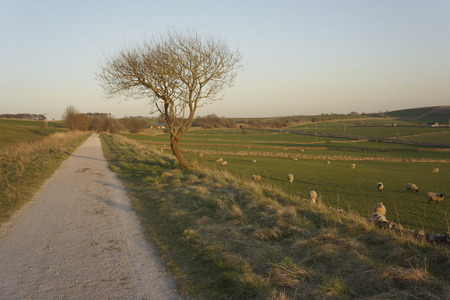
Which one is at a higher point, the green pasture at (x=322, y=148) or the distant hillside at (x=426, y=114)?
the distant hillside at (x=426, y=114)

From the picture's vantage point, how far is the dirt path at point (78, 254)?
481 cm

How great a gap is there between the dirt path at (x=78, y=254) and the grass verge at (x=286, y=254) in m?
0.49

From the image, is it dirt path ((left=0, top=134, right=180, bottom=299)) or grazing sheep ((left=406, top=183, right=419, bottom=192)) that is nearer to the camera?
dirt path ((left=0, top=134, right=180, bottom=299))

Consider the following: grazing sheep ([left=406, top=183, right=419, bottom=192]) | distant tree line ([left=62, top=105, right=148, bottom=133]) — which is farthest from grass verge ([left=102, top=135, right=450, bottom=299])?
distant tree line ([left=62, top=105, right=148, bottom=133])

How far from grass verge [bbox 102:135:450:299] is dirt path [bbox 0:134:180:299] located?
488 mm

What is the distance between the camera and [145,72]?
58.1ft

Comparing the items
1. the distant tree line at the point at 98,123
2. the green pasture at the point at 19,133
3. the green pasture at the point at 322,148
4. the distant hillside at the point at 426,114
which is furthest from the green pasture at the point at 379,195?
the distant hillside at the point at 426,114

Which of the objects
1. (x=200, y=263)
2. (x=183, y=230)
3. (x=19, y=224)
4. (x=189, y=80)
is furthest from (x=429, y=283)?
(x=189, y=80)

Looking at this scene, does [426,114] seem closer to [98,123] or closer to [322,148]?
[322,148]

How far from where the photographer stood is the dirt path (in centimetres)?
481

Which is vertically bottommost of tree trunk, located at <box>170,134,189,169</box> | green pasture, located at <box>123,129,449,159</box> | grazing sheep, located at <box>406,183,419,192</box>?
green pasture, located at <box>123,129,449,159</box>

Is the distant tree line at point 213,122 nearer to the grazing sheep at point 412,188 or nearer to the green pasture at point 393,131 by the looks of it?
the green pasture at point 393,131

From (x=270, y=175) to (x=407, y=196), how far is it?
29.4 ft

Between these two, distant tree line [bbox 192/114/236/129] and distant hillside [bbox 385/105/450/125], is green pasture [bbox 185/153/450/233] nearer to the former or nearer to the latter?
distant hillside [bbox 385/105/450/125]
